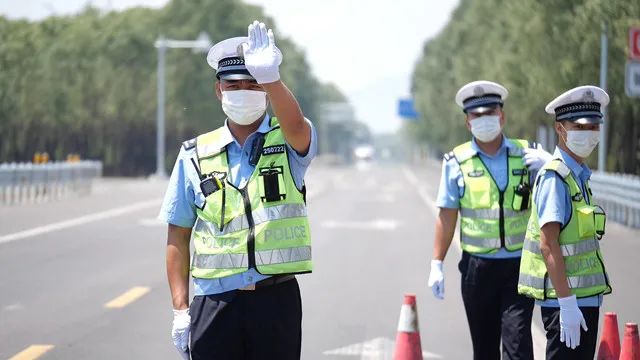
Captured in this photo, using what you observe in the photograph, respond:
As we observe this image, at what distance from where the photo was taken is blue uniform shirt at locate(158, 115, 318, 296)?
15.7 feet

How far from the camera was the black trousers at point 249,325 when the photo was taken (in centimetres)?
475

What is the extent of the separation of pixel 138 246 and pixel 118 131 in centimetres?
5197

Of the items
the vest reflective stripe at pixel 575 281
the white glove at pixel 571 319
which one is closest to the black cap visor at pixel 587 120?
the vest reflective stripe at pixel 575 281

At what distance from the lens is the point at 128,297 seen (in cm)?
1256

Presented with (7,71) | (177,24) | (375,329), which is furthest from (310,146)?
(177,24)

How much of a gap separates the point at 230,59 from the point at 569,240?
6.30 feet

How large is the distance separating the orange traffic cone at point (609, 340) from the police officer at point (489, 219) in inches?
16.2

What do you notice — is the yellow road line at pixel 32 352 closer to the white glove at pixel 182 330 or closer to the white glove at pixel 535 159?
the white glove at pixel 535 159

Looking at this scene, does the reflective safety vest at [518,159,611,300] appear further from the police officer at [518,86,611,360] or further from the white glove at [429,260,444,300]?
the white glove at [429,260,444,300]

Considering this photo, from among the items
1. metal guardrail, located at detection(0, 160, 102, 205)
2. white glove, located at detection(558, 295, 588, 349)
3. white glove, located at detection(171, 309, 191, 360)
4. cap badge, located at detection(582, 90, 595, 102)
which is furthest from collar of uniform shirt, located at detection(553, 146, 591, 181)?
metal guardrail, located at detection(0, 160, 102, 205)

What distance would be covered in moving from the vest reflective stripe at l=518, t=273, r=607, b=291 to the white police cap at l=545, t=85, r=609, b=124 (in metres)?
0.76

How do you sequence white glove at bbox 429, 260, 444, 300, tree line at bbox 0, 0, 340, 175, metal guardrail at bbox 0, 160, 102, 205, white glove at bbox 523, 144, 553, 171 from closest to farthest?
1. white glove at bbox 523, 144, 553, 171
2. white glove at bbox 429, 260, 444, 300
3. metal guardrail at bbox 0, 160, 102, 205
4. tree line at bbox 0, 0, 340, 175

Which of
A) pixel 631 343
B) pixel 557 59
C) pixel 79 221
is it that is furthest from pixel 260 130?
pixel 557 59

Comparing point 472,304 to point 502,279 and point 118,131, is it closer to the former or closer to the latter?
point 502,279
